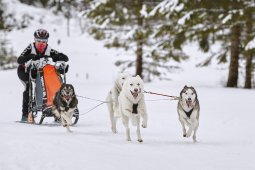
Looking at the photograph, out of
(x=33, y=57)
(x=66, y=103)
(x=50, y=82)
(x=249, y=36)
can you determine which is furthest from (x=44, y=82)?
(x=249, y=36)

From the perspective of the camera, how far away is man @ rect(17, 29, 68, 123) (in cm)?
919

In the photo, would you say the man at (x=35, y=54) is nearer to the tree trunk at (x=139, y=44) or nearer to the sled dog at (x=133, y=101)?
the sled dog at (x=133, y=101)

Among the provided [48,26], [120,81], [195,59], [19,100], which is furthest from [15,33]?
[120,81]

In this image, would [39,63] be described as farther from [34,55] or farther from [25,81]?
[25,81]

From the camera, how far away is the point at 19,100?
634 inches

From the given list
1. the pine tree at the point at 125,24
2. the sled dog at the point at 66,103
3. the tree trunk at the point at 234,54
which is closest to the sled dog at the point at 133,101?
the sled dog at the point at 66,103

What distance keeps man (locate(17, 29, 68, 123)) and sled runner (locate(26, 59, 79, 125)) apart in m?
0.12

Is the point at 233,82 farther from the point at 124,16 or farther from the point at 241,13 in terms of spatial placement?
the point at 124,16

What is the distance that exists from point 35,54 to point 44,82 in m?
0.64

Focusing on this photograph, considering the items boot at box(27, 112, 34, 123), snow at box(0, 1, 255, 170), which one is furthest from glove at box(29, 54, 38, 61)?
snow at box(0, 1, 255, 170)

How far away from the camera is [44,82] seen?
9266 millimetres

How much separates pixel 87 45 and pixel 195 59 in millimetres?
14313

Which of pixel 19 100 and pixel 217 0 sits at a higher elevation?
pixel 217 0

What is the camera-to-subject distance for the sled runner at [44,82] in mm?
9141
